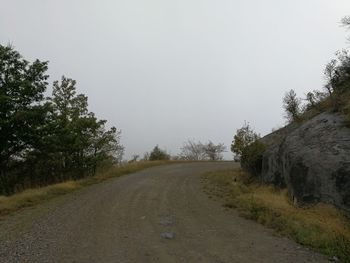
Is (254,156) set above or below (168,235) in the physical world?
above

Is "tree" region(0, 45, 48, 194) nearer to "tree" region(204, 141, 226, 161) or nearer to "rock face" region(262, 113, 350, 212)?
"rock face" region(262, 113, 350, 212)

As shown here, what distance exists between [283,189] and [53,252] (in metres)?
11.5

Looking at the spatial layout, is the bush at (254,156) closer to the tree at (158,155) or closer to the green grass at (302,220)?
the green grass at (302,220)

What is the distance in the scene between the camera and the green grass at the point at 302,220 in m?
10.2

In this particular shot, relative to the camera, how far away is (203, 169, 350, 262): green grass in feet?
33.3

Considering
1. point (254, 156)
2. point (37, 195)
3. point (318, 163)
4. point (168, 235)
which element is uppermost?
point (254, 156)

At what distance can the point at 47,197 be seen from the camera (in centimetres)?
1830

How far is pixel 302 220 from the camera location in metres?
12.0

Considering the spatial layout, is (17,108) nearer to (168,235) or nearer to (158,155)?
(168,235)

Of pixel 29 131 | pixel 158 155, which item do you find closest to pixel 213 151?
pixel 158 155

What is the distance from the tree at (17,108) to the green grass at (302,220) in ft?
37.5

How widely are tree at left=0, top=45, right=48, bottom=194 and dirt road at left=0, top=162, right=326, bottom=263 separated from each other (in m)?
6.43

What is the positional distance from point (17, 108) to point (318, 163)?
52.8 ft

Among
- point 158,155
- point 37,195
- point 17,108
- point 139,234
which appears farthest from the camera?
point 158,155
